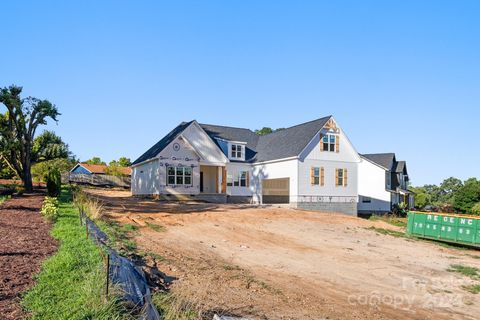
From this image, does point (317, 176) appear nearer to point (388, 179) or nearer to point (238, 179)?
point (238, 179)

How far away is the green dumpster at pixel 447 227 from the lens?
60.1 feet

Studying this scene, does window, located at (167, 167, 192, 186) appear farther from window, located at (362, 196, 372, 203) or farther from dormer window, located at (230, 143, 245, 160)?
window, located at (362, 196, 372, 203)

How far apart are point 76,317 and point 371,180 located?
4152 centimetres

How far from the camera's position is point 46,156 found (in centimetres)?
3094

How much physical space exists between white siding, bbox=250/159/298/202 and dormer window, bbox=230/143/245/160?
5.33 feet

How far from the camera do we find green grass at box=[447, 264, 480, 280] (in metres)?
12.5

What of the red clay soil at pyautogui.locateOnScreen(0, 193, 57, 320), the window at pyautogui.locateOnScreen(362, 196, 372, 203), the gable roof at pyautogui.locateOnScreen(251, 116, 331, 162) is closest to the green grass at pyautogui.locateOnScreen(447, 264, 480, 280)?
the red clay soil at pyautogui.locateOnScreen(0, 193, 57, 320)

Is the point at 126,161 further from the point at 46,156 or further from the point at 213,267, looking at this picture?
the point at 213,267

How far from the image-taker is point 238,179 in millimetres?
34438

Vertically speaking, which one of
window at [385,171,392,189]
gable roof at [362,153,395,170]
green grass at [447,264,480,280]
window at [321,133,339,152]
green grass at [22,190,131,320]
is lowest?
green grass at [447,264,480,280]

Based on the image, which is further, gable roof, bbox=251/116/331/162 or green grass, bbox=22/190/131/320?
gable roof, bbox=251/116/331/162

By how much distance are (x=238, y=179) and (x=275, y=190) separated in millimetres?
3720

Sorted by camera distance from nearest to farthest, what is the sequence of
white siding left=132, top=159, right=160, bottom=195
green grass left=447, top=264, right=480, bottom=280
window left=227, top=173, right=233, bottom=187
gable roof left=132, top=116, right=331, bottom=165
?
green grass left=447, top=264, right=480, bottom=280
white siding left=132, top=159, right=160, bottom=195
gable roof left=132, top=116, right=331, bottom=165
window left=227, top=173, right=233, bottom=187

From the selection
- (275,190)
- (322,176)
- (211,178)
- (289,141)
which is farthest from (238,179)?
(322,176)
